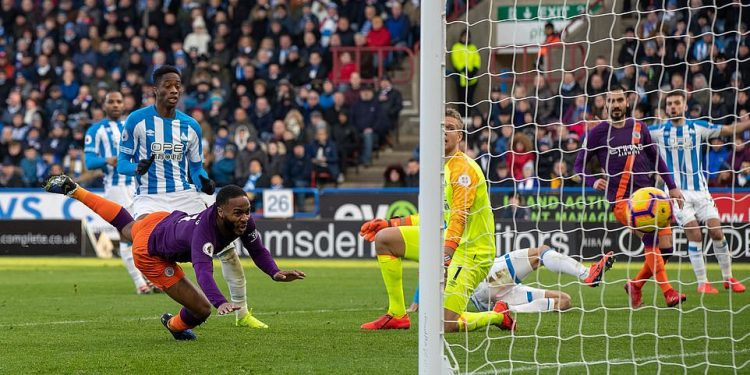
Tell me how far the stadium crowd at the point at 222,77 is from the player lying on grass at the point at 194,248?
42.3 feet

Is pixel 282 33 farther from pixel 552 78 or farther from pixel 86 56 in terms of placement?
pixel 552 78

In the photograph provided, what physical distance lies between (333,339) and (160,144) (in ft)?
8.64

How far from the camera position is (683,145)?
12.1 metres

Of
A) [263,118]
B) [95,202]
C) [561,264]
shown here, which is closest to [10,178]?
[263,118]

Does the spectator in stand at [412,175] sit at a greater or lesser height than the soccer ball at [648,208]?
lesser

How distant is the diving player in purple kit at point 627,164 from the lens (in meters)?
10.9

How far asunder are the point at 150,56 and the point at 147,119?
54.4 feet

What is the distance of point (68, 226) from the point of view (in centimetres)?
2084

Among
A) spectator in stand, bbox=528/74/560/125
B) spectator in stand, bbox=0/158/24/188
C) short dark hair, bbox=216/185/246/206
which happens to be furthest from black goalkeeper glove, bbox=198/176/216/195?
spectator in stand, bbox=0/158/24/188

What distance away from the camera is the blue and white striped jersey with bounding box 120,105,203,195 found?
9.98 m

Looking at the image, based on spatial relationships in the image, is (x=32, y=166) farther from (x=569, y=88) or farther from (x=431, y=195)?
(x=431, y=195)

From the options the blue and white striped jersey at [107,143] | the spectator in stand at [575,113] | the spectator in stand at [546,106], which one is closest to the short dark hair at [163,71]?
the blue and white striped jersey at [107,143]

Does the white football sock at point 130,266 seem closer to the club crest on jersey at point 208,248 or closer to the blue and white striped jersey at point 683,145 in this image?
the club crest on jersey at point 208,248

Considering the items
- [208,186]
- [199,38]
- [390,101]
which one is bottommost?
[208,186]
